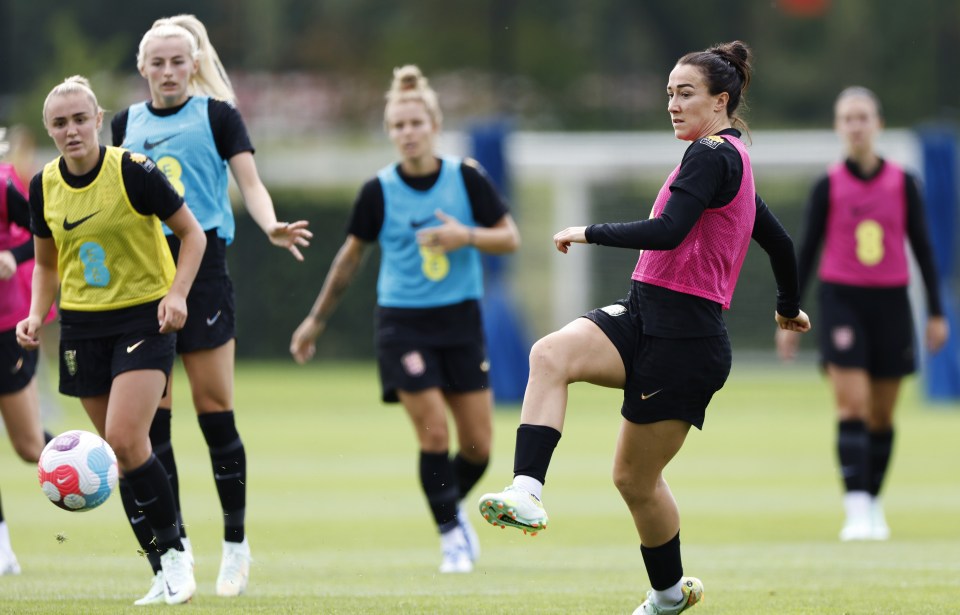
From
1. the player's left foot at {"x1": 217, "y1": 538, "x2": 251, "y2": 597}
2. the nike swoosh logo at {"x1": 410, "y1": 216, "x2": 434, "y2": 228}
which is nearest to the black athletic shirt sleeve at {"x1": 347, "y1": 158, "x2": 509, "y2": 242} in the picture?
the nike swoosh logo at {"x1": 410, "y1": 216, "x2": 434, "y2": 228}

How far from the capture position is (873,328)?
380 inches

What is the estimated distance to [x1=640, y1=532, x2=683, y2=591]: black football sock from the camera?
5.99m

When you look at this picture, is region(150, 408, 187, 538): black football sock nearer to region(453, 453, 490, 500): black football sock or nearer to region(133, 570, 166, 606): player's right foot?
region(133, 570, 166, 606): player's right foot

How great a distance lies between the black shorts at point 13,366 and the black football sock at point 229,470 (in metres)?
1.38

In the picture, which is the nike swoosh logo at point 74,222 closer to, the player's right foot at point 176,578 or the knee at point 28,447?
the player's right foot at point 176,578

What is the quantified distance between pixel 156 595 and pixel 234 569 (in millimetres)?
577

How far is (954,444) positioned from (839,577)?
7.74 m

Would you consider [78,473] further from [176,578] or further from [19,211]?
[19,211]

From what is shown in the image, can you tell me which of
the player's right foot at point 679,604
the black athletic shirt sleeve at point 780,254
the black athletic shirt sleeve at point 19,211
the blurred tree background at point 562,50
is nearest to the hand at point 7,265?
the black athletic shirt sleeve at point 19,211

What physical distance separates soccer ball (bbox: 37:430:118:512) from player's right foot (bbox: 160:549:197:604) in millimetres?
552

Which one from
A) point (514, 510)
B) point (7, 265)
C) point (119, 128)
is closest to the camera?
point (514, 510)

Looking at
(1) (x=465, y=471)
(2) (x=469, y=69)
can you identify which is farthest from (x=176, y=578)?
(2) (x=469, y=69)

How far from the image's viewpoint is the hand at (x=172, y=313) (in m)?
6.27

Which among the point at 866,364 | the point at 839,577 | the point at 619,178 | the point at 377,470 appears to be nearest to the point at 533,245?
the point at 619,178
